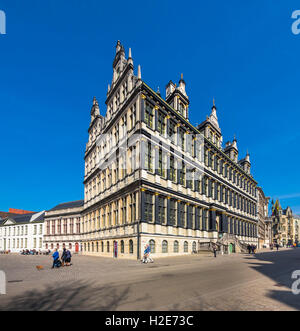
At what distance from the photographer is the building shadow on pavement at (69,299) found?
759 cm

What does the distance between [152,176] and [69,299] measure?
2183cm

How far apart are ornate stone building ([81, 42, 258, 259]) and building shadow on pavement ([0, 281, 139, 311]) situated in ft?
57.1

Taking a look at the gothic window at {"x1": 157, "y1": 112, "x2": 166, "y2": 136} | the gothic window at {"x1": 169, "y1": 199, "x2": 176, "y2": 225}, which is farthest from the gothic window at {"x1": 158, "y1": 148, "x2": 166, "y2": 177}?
the gothic window at {"x1": 169, "y1": 199, "x2": 176, "y2": 225}

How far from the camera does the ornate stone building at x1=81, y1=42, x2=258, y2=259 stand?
1161 inches

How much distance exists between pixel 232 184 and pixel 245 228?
1244 cm

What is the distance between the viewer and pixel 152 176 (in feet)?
98.6

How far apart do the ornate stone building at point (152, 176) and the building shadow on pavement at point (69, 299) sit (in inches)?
685

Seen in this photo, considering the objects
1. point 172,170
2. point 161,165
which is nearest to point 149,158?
point 161,165

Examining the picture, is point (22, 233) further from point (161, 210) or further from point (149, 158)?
point (149, 158)

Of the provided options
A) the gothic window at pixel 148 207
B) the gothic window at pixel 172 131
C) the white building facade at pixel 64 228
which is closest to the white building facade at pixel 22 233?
the white building facade at pixel 64 228

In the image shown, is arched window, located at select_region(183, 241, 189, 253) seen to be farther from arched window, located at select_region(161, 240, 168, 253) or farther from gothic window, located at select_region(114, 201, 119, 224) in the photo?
gothic window, located at select_region(114, 201, 119, 224)
